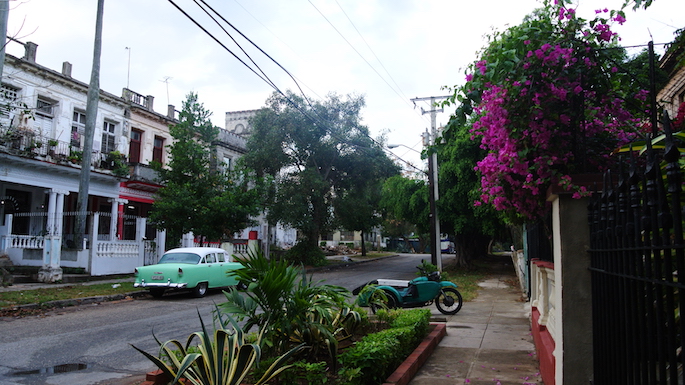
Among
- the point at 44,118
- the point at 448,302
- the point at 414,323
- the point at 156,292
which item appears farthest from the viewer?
the point at 44,118

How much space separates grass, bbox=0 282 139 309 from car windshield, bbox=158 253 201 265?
1.56 m

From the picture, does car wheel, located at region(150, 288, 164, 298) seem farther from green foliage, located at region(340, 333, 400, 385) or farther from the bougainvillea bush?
the bougainvillea bush

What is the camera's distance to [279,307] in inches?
192

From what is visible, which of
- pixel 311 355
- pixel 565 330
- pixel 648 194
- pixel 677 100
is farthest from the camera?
pixel 677 100

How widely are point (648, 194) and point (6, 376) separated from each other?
7283 millimetres

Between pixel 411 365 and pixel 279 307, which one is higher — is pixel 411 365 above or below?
below

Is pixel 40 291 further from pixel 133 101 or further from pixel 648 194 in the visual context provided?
pixel 648 194

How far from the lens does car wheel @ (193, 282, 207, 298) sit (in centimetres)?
1537

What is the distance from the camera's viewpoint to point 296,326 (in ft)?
16.3

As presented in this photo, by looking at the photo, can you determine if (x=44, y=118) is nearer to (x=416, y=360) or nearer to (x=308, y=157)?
(x=308, y=157)

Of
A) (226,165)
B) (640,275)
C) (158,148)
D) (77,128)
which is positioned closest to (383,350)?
(640,275)

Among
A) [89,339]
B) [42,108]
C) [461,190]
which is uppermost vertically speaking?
[42,108]

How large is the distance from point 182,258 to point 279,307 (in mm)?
11459

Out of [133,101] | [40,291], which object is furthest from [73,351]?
[133,101]
